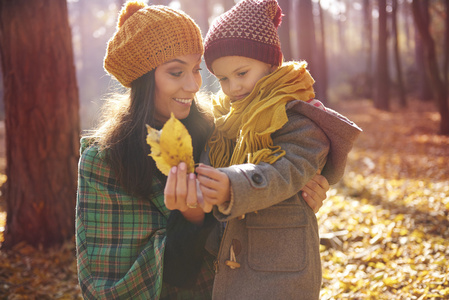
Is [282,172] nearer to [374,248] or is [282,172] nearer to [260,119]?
[260,119]

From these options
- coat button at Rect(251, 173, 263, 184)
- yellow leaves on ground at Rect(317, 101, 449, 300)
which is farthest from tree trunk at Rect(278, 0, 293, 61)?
coat button at Rect(251, 173, 263, 184)

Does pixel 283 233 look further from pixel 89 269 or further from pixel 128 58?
pixel 128 58

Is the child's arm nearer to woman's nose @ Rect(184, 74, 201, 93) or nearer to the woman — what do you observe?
the woman

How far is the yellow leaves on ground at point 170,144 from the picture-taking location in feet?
4.14

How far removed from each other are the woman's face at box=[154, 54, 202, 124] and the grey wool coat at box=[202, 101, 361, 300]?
1.94 ft

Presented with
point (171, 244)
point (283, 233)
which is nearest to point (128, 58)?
point (171, 244)

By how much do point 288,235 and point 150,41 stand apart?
1179mm

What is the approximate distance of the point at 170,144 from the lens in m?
1.26

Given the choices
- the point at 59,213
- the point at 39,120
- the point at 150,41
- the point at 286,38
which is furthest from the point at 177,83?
the point at 286,38

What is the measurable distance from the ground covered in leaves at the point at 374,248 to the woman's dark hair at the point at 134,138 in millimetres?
2087

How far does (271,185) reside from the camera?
55.6 inches

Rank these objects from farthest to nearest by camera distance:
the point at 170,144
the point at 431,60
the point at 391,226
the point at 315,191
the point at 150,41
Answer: the point at 431,60 → the point at 391,226 → the point at 150,41 → the point at 315,191 → the point at 170,144

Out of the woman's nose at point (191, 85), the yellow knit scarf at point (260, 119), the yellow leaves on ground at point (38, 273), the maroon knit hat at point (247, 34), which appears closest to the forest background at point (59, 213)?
the yellow leaves on ground at point (38, 273)

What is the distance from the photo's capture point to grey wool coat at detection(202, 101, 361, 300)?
5.33ft
